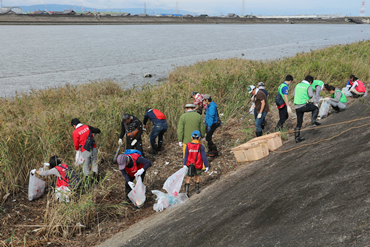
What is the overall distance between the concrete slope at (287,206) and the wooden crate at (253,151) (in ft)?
1.51

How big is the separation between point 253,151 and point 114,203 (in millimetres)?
3786

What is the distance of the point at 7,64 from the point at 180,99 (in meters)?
28.4

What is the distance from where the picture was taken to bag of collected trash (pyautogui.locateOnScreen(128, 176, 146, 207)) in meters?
6.12

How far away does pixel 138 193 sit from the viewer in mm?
Answer: 6215

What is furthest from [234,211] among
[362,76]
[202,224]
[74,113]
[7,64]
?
[7,64]

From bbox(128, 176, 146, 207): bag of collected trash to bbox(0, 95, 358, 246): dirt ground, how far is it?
315 millimetres

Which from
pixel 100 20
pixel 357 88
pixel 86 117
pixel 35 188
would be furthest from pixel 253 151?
pixel 100 20

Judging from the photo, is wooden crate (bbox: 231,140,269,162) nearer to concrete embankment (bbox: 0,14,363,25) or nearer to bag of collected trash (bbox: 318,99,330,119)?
bag of collected trash (bbox: 318,99,330,119)

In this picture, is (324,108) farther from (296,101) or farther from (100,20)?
(100,20)

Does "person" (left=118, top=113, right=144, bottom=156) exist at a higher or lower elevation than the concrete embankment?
lower

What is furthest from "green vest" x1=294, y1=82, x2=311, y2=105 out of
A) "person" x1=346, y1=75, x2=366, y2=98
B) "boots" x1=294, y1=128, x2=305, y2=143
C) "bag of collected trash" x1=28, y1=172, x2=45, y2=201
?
"bag of collected trash" x1=28, y1=172, x2=45, y2=201

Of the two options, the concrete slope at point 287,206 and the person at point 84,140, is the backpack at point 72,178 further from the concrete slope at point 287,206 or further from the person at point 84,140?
the concrete slope at point 287,206

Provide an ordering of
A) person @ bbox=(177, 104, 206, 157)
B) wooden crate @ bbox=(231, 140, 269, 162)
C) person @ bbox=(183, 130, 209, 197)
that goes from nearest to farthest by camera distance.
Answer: person @ bbox=(183, 130, 209, 197) < person @ bbox=(177, 104, 206, 157) < wooden crate @ bbox=(231, 140, 269, 162)

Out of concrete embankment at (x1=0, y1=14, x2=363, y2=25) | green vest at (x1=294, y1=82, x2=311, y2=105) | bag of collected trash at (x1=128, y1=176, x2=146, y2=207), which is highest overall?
concrete embankment at (x1=0, y1=14, x2=363, y2=25)
